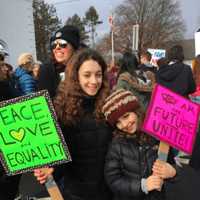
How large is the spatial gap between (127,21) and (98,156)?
50813 mm

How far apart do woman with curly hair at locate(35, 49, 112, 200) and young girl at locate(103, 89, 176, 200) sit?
2.7 inches

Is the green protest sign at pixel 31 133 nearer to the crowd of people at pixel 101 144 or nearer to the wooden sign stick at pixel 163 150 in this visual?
the crowd of people at pixel 101 144

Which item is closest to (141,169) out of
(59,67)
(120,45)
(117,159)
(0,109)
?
(117,159)

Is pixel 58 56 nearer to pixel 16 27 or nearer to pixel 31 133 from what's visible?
pixel 31 133

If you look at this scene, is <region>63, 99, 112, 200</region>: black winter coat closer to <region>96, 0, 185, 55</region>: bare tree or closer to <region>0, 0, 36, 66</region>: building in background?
<region>0, 0, 36, 66</region>: building in background

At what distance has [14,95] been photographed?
9.45 ft

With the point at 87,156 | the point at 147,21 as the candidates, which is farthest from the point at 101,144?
the point at 147,21

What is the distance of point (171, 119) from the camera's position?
2402 millimetres

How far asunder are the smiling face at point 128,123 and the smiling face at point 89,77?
24 cm

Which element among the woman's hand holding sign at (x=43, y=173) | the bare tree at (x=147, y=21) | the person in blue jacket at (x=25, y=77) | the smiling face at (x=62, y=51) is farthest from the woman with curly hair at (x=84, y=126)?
the bare tree at (x=147, y=21)

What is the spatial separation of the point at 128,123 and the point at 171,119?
26cm

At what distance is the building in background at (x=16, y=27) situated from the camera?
16844 mm

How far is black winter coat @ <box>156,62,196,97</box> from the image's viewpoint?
6.13 meters

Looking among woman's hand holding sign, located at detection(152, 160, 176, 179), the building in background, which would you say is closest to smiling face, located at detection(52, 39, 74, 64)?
woman's hand holding sign, located at detection(152, 160, 176, 179)
